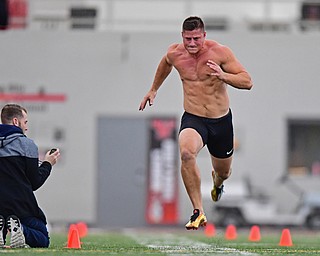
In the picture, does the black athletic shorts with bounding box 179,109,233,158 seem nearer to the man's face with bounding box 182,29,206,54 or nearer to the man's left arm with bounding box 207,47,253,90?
the man's left arm with bounding box 207,47,253,90

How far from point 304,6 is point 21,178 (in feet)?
55.8

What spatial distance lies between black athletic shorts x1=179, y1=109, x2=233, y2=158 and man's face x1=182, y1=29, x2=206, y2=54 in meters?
0.69

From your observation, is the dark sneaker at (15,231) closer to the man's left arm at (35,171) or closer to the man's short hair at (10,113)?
the man's left arm at (35,171)

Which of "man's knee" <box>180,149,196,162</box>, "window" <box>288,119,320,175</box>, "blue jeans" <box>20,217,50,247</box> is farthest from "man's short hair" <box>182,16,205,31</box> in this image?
"window" <box>288,119,320,175</box>

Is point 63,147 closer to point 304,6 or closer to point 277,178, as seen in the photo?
point 277,178

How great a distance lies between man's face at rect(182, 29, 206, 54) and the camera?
10352 mm

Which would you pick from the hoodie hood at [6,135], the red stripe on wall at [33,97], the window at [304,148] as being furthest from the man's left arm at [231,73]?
the window at [304,148]

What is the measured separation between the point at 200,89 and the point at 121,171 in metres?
13.4

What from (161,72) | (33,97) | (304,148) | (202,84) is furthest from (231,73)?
(304,148)

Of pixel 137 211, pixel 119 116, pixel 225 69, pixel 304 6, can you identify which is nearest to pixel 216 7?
pixel 304 6

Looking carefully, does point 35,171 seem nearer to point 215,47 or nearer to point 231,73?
point 231,73

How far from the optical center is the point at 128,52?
79.3 ft

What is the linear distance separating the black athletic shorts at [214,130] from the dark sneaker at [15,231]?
233 centimetres

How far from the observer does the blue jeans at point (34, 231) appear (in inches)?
357
